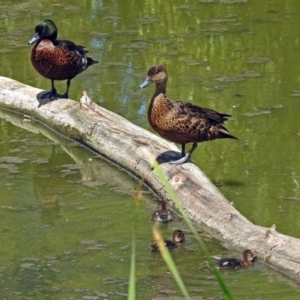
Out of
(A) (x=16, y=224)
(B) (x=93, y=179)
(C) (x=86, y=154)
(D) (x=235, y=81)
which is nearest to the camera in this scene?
(A) (x=16, y=224)

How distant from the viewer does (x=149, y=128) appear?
324 inches

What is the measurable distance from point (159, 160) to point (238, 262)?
1.47 meters

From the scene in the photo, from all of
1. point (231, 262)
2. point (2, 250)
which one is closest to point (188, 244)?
point (231, 262)

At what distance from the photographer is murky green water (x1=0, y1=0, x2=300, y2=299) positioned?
562 cm

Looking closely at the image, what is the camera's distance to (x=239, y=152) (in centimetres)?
769

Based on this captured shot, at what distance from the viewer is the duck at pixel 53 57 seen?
8438 millimetres

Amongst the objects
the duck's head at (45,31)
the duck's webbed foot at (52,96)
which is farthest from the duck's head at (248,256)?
the duck's head at (45,31)

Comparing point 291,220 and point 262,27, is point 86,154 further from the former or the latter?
point 262,27

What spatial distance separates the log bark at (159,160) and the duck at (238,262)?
129 millimetres

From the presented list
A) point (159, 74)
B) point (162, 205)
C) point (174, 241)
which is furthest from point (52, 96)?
point (174, 241)

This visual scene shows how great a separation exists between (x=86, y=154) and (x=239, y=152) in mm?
1305

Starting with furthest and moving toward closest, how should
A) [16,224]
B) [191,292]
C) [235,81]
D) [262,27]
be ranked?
[262,27] < [235,81] < [16,224] < [191,292]

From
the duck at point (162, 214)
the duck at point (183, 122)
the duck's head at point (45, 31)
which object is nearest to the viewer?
the duck at point (162, 214)

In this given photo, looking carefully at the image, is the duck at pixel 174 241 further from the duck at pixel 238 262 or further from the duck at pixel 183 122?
the duck at pixel 183 122
